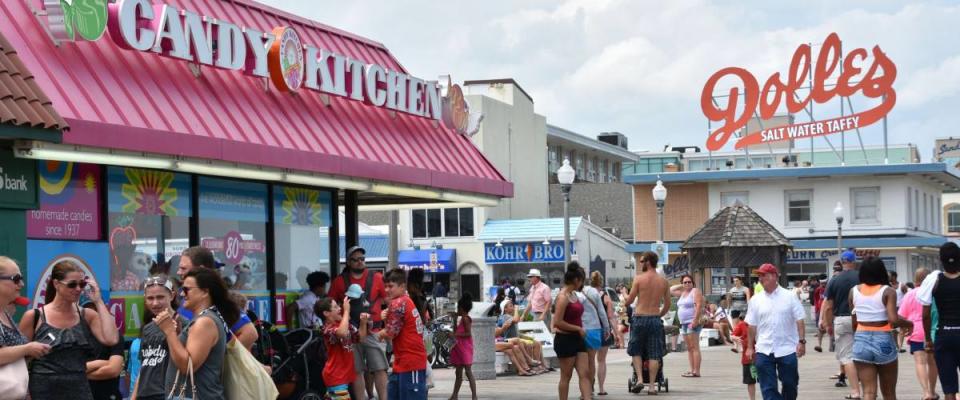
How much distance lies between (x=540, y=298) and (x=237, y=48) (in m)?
9.51

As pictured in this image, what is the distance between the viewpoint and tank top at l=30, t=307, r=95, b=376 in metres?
8.72

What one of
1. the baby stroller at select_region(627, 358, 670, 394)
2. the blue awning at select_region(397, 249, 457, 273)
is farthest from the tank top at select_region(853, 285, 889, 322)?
the blue awning at select_region(397, 249, 457, 273)

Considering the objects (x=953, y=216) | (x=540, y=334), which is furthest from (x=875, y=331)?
(x=953, y=216)

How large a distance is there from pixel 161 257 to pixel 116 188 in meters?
1.04

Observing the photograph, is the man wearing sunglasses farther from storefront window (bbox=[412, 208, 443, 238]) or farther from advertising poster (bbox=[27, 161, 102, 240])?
storefront window (bbox=[412, 208, 443, 238])

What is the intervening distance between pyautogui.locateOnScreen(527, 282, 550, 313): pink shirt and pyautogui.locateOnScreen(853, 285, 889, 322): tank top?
954cm

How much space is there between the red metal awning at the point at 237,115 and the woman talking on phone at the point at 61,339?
3.44m

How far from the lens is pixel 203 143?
45.8 ft

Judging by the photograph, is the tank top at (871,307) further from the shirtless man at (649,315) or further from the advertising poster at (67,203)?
the advertising poster at (67,203)

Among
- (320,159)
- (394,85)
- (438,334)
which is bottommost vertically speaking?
(438,334)

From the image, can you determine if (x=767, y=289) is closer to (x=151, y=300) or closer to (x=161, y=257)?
(x=161, y=257)

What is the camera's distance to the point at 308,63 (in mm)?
16906

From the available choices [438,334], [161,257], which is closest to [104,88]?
[161,257]

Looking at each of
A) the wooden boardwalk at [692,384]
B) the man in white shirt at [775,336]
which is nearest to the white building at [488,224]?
the wooden boardwalk at [692,384]
